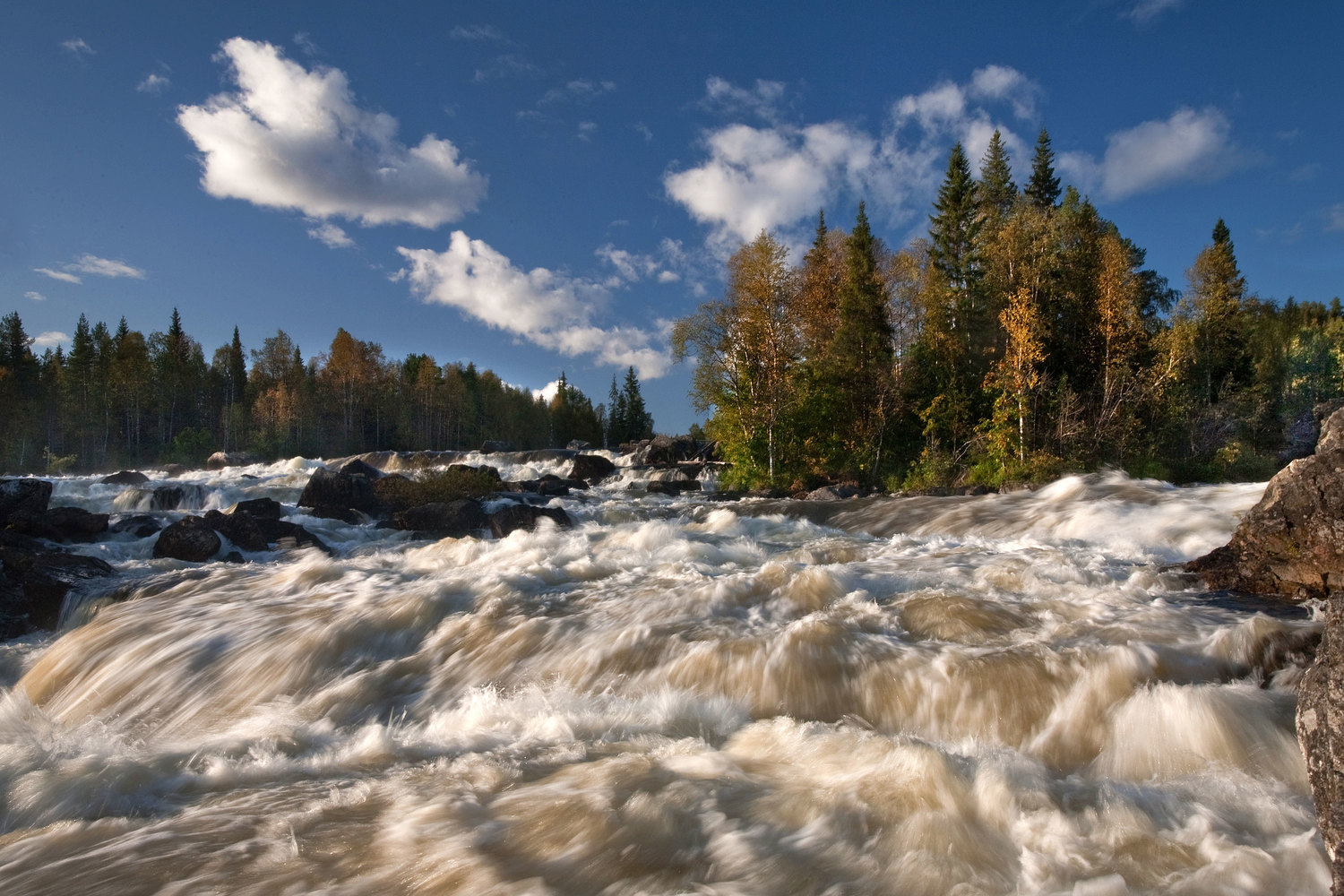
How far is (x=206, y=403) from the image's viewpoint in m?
66.5

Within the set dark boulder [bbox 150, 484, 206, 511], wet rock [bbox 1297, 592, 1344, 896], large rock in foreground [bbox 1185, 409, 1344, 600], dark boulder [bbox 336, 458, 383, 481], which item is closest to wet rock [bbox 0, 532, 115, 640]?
dark boulder [bbox 336, 458, 383, 481]

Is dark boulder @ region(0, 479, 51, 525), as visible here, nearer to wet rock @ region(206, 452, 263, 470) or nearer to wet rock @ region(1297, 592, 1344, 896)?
wet rock @ region(1297, 592, 1344, 896)

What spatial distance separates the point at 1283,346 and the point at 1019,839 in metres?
55.9

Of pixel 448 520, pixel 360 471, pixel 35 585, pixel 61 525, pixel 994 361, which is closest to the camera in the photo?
pixel 35 585

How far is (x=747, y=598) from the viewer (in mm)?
7316

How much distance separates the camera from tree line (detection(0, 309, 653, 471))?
5634cm

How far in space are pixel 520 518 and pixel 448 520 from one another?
1738 millimetres

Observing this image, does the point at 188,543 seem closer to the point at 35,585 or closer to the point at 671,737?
the point at 35,585

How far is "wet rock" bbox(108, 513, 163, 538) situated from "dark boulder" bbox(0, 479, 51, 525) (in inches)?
56.8

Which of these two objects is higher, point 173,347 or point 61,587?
point 173,347

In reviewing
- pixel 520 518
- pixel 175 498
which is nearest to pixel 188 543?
pixel 520 518

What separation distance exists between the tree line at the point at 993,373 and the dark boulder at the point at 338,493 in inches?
526

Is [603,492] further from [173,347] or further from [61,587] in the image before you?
[173,347]

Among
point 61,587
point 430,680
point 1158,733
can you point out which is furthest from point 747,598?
point 61,587
